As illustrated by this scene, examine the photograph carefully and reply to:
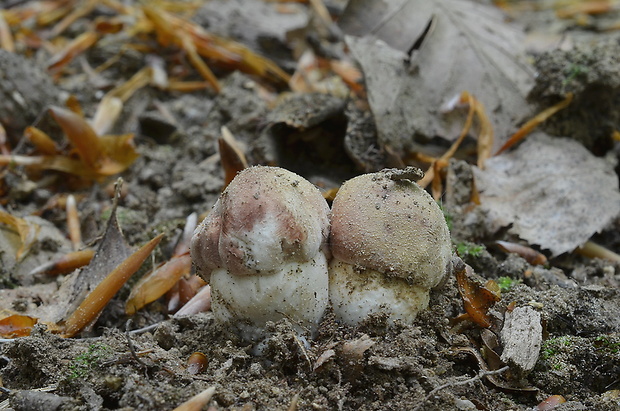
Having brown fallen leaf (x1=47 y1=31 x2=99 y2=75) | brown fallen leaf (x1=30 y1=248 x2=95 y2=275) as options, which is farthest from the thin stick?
brown fallen leaf (x1=47 y1=31 x2=99 y2=75)

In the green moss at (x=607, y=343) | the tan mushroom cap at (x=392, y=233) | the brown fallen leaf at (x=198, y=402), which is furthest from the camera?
the green moss at (x=607, y=343)

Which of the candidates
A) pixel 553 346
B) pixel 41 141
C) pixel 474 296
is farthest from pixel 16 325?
pixel 553 346

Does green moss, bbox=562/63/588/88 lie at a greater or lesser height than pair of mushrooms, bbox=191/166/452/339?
greater

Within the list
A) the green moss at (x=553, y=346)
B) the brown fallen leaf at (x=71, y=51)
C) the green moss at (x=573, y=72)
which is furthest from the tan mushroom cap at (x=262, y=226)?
the brown fallen leaf at (x=71, y=51)

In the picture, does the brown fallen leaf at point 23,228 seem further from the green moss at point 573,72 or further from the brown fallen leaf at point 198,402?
the green moss at point 573,72

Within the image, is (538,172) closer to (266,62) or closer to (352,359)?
(352,359)

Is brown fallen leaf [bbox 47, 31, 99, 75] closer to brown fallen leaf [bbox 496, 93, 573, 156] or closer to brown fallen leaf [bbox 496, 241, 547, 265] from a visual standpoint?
brown fallen leaf [bbox 496, 93, 573, 156]
